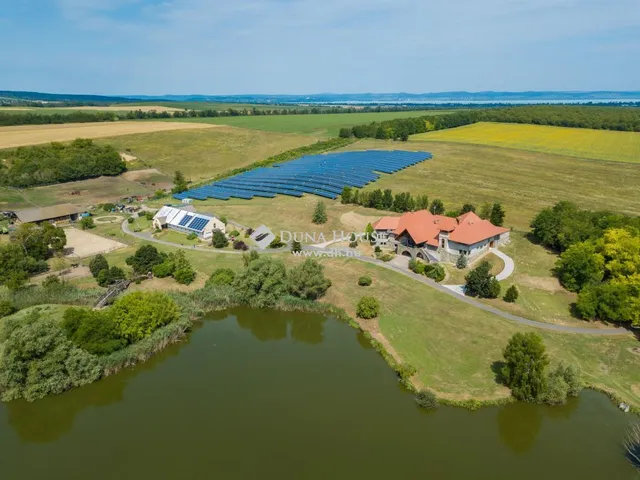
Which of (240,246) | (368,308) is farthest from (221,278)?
(368,308)

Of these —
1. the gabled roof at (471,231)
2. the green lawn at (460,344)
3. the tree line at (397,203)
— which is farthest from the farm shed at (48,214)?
the gabled roof at (471,231)

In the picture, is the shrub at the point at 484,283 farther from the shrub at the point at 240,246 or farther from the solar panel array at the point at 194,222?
the solar panel array at the point at 194,222

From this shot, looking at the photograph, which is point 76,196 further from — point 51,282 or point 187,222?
point 51,282

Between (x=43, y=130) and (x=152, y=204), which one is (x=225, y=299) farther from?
(x=43, y=130)

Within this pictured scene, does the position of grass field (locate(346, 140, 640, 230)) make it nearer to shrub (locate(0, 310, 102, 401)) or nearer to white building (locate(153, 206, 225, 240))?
white building (locate(153, 206, 225, 240))

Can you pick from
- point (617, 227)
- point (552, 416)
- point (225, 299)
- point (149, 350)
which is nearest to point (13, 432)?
point (149, 350)
